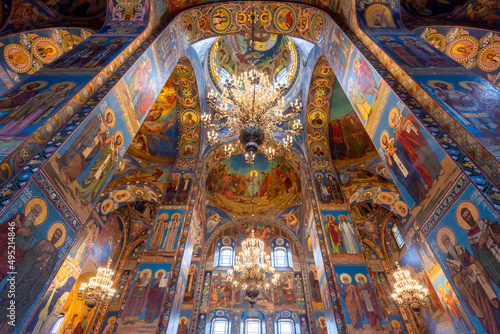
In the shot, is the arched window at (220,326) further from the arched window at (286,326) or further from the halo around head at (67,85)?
the halo around head at (67,85)

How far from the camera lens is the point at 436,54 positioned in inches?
229

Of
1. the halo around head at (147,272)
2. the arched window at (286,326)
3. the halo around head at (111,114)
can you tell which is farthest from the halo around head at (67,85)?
the arched window at (286,326)

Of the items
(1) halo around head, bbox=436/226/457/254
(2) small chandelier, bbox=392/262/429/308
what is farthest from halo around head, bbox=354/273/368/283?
(1) halo around head, bbox=436/226/457/254

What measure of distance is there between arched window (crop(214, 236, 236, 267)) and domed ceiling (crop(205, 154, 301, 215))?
1.56 metres

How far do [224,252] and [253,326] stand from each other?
3.66 meters

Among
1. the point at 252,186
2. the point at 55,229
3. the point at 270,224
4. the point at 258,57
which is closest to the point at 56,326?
the point at 55,229

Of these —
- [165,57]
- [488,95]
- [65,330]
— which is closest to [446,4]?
[488,95]

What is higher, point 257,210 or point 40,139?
point 257,210

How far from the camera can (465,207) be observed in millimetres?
3695

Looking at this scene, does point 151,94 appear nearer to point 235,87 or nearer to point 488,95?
point 235,87

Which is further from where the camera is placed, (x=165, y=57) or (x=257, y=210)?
(x=257, y=210)

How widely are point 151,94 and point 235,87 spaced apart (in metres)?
2.37

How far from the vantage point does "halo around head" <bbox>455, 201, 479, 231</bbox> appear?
355 centimetres

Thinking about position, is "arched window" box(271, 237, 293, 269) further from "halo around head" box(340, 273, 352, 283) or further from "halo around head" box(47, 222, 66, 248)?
"halo around head" box(47, 222, 66, 248)
